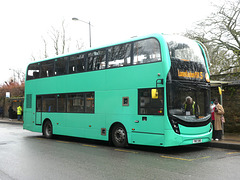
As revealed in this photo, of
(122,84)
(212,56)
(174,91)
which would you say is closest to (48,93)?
(122,84)

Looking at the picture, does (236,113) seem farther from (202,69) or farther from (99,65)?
(99,65)

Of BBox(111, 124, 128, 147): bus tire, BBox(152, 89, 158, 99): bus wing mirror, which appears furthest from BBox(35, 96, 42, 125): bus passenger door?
BBox(152, 89, 158, 99): bus wing mirror

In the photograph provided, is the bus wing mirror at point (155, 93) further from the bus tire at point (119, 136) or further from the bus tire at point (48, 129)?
the bus tire at point (48, 129)

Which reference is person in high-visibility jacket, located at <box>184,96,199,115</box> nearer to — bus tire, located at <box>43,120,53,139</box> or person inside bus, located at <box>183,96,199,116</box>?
person inside bus, located at <box>183,96,199,116</box>

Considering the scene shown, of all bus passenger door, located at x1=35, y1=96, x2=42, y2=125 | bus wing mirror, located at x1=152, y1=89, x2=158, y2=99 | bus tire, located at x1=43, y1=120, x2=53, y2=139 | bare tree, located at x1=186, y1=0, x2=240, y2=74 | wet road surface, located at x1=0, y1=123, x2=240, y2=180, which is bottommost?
wet road surface, located at x1=0, y1=123, x2=240, y2=180

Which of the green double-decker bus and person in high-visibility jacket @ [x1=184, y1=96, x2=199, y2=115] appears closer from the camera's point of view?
the green double-decker bus

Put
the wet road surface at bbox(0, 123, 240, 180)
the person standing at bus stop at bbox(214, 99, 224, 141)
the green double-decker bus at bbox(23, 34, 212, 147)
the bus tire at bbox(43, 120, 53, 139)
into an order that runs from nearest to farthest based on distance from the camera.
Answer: the wet road surface at bbox(0, 123, 240, 180) < the green double-decker bus at bbox(23, 34, 212, 147) < the person standing at bus stop at bbox(214, 99, 224, 141) < the bus tire at bbox(43, 120, 53, 139)

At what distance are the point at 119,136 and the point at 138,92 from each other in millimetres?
2036

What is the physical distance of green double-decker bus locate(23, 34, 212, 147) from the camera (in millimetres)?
9312

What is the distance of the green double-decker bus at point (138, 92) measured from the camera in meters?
9.31

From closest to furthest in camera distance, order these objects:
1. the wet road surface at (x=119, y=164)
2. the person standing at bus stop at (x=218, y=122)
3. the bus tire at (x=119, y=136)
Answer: the wet road surface at (x=119, y=164), the bus tire at (x=119, y=136), the person standing at bus stop at (x=218, y=122)

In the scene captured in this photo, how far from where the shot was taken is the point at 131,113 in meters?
10.4

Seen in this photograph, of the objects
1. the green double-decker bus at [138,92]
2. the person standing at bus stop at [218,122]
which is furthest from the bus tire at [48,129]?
the person standing at bus stop at [218,122]

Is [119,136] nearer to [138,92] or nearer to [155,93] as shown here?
[138,92]
